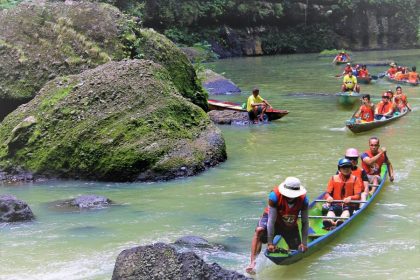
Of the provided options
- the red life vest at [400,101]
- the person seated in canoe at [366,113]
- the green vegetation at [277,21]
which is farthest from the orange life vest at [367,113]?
the green vegetation at [277,21]

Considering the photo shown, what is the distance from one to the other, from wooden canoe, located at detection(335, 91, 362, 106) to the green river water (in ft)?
14.8

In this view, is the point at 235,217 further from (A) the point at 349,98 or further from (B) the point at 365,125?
(A) the point at 349,98

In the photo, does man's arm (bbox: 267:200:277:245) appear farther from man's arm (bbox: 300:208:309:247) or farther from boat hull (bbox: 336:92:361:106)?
boat hull (bbox: 336:92:361:106)

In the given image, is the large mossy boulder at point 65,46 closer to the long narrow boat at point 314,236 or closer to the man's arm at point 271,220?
the long narrow boat at point 314,236

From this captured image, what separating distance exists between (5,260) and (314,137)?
9.19 metres

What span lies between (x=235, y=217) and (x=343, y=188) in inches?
62.3

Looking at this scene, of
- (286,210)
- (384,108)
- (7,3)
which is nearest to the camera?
(286,210)

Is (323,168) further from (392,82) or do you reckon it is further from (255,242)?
(392,82)

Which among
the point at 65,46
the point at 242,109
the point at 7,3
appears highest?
the point at 7,3

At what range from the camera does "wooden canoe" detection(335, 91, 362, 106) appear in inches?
832

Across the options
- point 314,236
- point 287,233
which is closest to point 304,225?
point 287,233

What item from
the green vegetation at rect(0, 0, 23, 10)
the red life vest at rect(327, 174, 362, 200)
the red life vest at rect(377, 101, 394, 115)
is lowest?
the red life vest at rect(327, 174, 362, 200)

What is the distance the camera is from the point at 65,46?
50.4ft

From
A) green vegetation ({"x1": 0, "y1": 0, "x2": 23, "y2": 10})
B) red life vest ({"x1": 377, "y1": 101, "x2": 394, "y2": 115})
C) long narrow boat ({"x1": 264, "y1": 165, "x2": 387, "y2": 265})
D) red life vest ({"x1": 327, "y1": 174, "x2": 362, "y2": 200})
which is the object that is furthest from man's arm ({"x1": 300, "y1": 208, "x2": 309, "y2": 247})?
green vegetation ({"x1": 0, "y1": 0, "x2": 23, "y2": 10})
